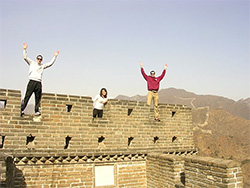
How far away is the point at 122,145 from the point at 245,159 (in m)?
19.4

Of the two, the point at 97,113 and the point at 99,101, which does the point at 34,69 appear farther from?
the point at 97,113

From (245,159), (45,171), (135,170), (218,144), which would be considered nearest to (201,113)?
(218,144)

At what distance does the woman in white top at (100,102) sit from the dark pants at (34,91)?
171 cm

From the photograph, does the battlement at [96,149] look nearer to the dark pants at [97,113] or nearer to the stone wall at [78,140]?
the stone wall at [78,140]

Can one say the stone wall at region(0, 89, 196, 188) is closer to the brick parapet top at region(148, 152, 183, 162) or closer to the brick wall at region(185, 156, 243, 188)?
the brick parapet top at region(148, 152, 183, 162)

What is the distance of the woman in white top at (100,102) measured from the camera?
27.4 feet

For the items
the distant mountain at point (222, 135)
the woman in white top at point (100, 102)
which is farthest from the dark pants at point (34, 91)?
the distant mountain at point (222, 135)

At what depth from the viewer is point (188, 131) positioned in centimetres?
1012

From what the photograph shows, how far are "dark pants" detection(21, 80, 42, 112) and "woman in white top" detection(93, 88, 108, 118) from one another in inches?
67.4

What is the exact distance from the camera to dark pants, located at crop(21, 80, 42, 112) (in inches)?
283

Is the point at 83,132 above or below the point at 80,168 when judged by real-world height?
above

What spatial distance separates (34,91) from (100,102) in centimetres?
205

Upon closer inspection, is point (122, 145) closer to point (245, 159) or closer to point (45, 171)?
point (45, 171)

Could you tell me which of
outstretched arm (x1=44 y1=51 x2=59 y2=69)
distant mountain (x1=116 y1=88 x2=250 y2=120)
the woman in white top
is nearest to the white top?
the woman in white top
